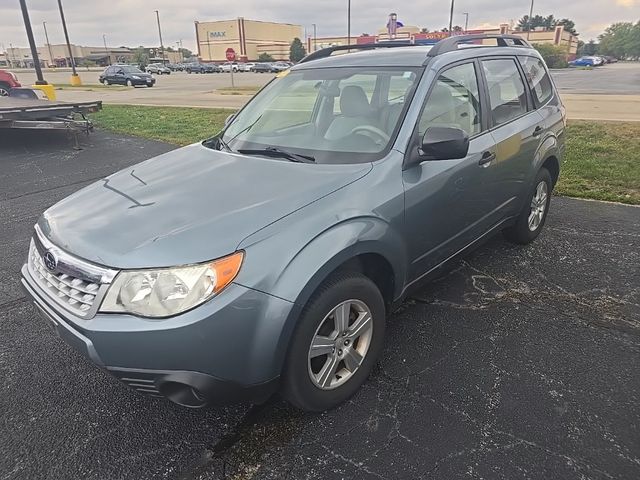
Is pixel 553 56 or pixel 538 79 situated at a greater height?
pixel 538 79

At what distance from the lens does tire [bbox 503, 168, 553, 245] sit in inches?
170

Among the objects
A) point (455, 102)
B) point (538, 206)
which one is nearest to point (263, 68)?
point (538, 206)

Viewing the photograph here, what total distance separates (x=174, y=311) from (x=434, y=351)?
5.75ft

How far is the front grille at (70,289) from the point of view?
207cm

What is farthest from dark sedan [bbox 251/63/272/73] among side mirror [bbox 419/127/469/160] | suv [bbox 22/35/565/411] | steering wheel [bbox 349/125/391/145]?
side mirror [bbox 419/127/469/160]

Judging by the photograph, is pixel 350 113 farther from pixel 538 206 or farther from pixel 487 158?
pixel 538 206

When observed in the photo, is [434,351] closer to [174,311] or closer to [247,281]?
[247,281]

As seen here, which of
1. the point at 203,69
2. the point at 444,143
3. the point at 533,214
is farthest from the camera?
the point at 203,69

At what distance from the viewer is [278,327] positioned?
6.75 ft

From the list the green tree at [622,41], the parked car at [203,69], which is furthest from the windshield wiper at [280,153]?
the green tree at [622,41]

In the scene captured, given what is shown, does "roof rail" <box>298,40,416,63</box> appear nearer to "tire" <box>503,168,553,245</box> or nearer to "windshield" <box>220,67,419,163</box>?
"windshield" <box>220,67,419,163</box>

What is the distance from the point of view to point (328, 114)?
3.30m

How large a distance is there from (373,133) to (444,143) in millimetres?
461

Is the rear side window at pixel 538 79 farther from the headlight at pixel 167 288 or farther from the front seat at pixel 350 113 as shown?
the headlight at pixel 167 288
